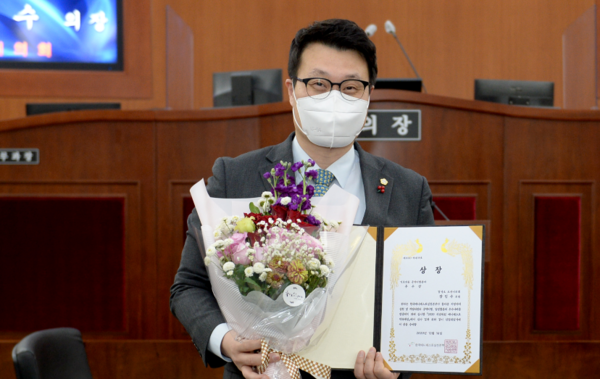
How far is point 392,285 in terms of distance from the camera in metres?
1.09

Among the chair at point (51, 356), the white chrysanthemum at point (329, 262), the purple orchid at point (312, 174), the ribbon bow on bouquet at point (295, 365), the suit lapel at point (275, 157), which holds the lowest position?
the chair at point (51, 356)

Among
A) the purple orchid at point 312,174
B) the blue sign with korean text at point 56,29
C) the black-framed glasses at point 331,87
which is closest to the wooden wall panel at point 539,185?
the black-framed glasses at point 331,87

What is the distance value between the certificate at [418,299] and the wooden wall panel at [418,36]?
12.9 feet

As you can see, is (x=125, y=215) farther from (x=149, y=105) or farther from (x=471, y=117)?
(x=149, y=105)

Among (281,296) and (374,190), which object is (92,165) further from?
(281,296)

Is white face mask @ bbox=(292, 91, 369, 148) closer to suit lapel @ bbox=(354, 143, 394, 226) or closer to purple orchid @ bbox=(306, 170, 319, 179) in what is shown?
suit lapel @ bbox=(354, 143, 394, 226)

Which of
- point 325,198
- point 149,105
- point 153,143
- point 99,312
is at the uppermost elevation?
point 149,105

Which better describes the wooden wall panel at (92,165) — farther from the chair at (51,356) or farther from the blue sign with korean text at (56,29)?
the blue sign with korean text at (56,29)

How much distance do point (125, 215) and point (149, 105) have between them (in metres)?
2.44

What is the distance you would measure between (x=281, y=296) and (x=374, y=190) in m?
0.43

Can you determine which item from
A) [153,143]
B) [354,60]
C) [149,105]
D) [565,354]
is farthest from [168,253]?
[149,105]

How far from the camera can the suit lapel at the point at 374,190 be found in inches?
47.2

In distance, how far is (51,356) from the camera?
1.40 m

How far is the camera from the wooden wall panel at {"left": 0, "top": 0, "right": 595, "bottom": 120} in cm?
483
